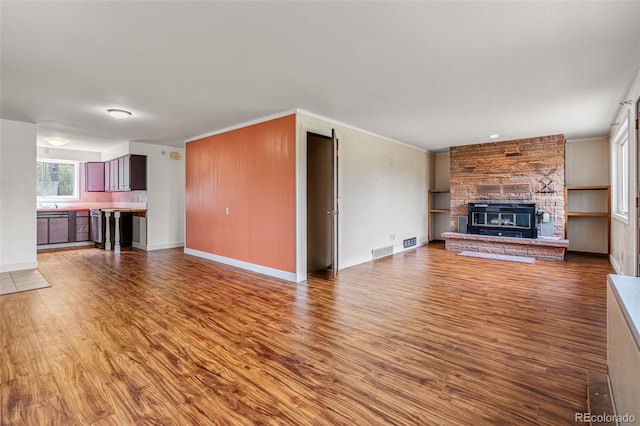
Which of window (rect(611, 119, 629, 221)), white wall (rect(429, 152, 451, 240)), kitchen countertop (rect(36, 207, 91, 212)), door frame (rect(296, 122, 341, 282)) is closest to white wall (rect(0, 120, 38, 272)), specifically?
kitchen countertop (rect(36, 207, 91, 212))

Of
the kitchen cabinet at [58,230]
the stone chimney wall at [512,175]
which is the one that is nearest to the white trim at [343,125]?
the stone chimney wall at [512,175]

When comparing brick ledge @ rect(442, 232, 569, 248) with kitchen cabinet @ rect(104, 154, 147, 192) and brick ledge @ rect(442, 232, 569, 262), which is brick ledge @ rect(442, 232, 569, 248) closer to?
brick ledge @ rect(442, 232, 569, 262)

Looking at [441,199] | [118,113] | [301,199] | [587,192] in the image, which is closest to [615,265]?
[587,192]

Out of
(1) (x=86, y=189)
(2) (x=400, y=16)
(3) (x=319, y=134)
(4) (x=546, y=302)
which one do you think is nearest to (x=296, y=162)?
(3) (x=319, y=134)

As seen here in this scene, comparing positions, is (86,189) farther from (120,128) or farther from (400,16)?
(400,16)

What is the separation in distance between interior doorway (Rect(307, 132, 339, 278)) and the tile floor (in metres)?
3.69

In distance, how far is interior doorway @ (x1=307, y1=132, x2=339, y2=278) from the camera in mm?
5234

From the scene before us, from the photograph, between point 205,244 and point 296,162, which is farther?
point 205,244

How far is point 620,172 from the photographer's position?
17.1 feet

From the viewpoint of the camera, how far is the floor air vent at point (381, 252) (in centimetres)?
617

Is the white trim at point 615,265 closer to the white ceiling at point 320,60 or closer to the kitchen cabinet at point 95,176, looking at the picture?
the white ceiling at point 320,60

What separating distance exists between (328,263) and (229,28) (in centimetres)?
404

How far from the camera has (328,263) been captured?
5594 millimetres

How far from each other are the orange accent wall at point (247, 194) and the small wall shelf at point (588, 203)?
576 centimetres
